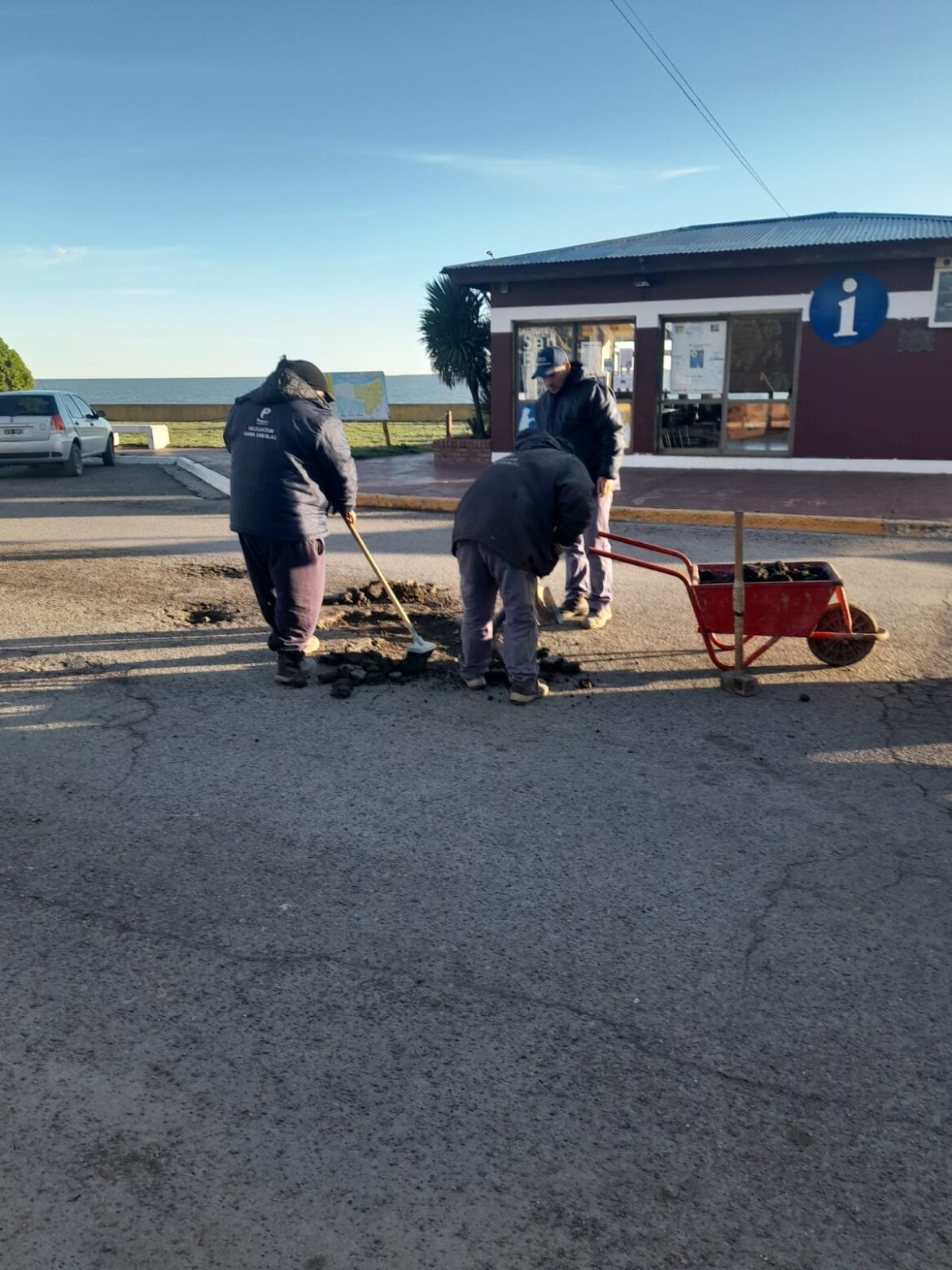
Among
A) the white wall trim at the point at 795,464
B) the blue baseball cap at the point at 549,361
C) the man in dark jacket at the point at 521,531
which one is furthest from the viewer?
the white wall trim at the point at 795,464

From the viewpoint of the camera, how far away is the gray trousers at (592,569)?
6.98 m

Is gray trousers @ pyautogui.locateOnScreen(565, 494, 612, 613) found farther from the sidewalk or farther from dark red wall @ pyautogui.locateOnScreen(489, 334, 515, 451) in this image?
dark red wall @ pyautogui.locateOnScreen(489, 334, 515, 451)

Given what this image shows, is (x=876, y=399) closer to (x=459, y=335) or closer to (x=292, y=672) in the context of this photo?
(x=459, y=335)

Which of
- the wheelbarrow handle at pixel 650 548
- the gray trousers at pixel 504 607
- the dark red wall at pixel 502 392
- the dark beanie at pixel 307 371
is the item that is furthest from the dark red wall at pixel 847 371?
the gray trousers at pixel 504 607

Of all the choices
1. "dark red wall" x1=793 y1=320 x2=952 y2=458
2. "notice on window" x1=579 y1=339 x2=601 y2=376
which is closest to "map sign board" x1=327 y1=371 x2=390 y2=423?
"notice on window" x1=579 y1=339 x2=601 y2=376

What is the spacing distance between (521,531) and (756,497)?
8872mm

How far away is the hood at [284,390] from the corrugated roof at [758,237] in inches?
472

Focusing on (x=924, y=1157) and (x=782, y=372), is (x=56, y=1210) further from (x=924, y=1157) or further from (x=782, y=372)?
(x=782, y=372)

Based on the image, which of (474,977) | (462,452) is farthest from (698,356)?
(474,977)

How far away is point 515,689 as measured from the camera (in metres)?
5.56

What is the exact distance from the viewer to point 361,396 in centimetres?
2322

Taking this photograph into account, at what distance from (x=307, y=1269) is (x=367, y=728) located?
3.24 m

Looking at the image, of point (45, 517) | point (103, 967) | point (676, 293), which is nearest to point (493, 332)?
point (676, 293)

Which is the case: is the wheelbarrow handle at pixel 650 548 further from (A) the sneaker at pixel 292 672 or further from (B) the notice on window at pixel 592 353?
(B) the notice on window at pixel 592 353
